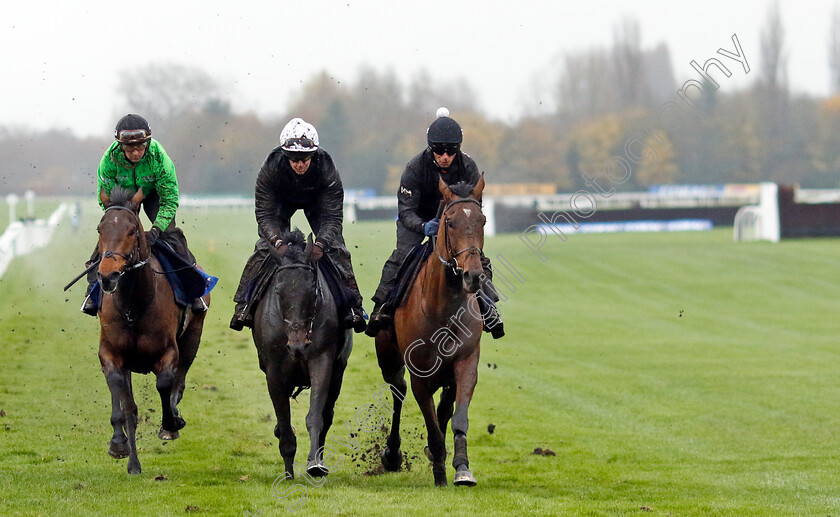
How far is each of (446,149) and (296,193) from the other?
1425 millimetres

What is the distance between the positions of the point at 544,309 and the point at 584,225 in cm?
1439

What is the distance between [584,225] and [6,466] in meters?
30.1

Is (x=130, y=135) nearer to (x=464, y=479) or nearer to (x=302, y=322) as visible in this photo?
(x=302, y=322)

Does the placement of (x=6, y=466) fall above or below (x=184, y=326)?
below

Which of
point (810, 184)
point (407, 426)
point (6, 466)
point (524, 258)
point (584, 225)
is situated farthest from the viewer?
point (810, 184)

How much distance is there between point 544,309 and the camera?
23984 millimetres

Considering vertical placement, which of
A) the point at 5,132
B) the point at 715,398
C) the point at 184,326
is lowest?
the point at 715,398

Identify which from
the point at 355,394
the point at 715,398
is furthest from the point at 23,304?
the point at 715,398

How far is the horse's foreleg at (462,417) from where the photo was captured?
7961 millimetres

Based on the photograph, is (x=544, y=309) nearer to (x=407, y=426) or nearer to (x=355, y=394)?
(x=355, y=394)

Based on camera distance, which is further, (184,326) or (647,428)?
(647,428)

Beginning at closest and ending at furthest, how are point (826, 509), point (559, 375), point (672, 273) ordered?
point (826, 509) → point (559, 375) → point (672, 273)

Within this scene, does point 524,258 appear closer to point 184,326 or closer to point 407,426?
point 407,426

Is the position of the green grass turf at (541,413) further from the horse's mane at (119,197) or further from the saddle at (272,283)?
the horse's mane at (119,197)
